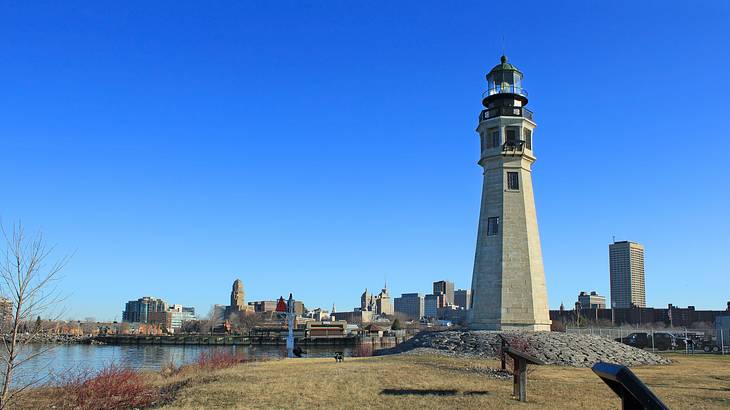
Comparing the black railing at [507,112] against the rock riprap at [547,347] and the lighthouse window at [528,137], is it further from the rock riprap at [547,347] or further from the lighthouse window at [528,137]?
the rock riprap at [547,347]

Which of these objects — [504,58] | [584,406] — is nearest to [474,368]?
[584,406]

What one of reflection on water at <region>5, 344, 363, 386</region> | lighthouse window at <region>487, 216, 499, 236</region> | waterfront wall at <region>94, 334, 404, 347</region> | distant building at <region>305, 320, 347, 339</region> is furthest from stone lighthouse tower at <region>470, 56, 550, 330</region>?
distant building at <region>305, 320, 347, 339</region>

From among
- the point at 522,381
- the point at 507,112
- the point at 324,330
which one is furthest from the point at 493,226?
the point at 324,330

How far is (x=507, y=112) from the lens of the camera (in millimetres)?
45531

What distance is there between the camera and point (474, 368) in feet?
94.4

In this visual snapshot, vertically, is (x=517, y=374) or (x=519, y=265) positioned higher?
(x=519, y=265)

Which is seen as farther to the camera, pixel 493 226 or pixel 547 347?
pixel 493 226

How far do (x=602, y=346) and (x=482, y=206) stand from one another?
41.5 ft

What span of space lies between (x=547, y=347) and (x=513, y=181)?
12.4 metres

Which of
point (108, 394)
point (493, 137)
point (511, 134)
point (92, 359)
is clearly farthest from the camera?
point (92, 359)

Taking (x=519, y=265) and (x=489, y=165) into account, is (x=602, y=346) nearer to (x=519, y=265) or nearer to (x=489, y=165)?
(x=519, y=265)

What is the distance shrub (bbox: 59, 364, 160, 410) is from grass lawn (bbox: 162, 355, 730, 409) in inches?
58.1

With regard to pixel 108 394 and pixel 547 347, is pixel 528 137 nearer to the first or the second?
pixel 547 347

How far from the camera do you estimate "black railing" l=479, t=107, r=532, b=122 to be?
149 feet
